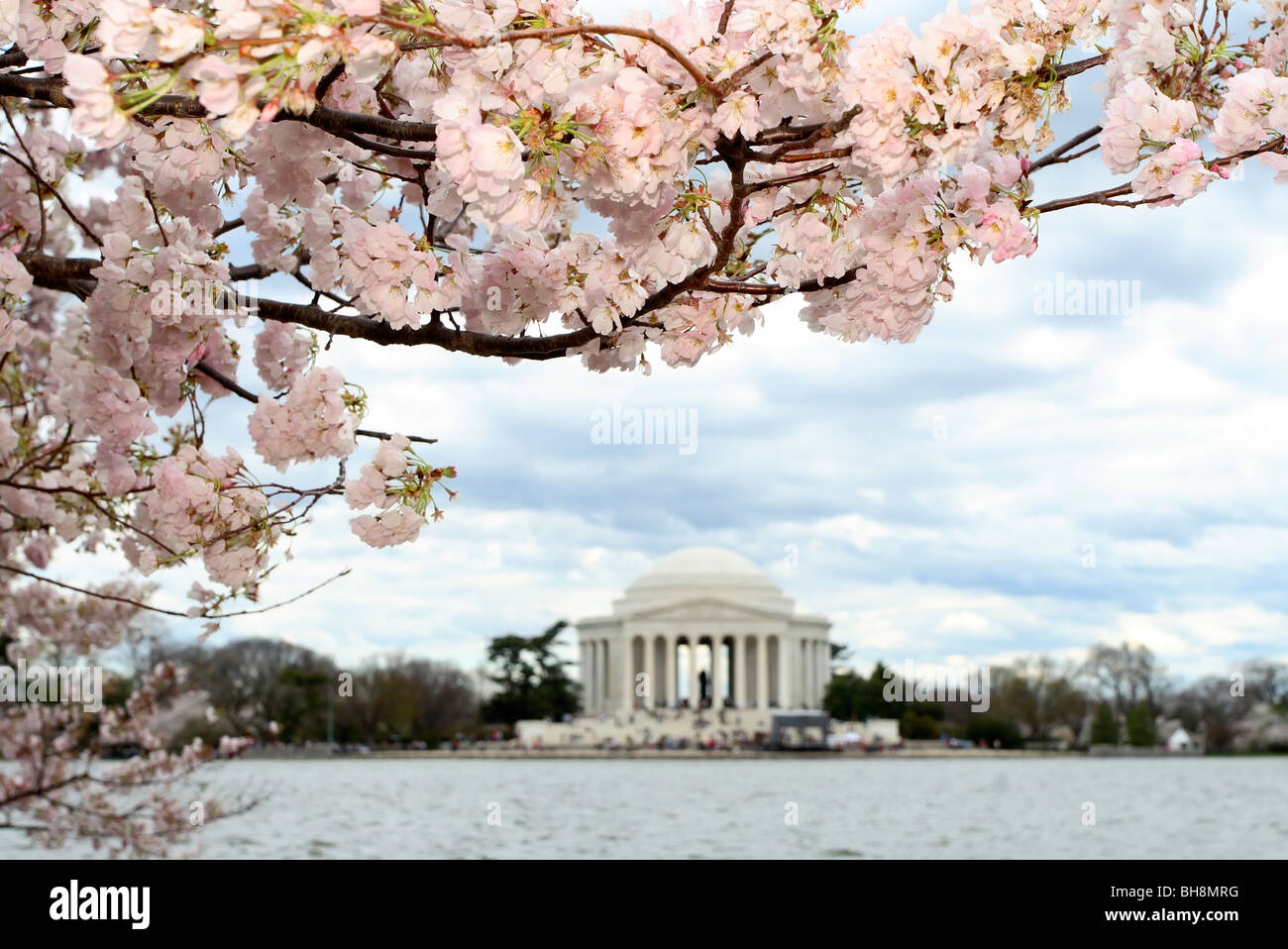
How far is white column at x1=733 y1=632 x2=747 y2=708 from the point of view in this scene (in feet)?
344

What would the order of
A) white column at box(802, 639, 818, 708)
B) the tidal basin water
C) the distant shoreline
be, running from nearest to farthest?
the tidal basin water < the distant shoreline < white column at box(802, 639, 818, 708)

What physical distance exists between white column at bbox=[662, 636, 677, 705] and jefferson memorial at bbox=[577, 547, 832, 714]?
78 mm

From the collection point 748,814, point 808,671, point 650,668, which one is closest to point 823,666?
point 808,671

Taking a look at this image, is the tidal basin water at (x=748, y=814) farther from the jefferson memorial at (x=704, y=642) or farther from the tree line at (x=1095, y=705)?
the jefferson memorial at (x=704, y=642)

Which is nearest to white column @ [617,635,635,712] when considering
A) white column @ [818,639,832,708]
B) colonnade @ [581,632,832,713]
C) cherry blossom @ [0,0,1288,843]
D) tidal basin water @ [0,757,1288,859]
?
colonnade @ [581,632,832,713]

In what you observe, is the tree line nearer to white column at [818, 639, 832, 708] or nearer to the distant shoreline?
the distant shoreline

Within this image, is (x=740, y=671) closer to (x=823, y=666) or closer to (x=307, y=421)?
(x=823, y=666)

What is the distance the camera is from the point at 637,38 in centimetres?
316

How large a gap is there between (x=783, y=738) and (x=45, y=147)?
78800 mm

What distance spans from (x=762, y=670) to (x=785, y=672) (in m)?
2.28

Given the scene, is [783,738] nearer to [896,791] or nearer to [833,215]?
[896,791]

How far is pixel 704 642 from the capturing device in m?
109

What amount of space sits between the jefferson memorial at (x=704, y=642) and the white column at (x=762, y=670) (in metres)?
0.08
